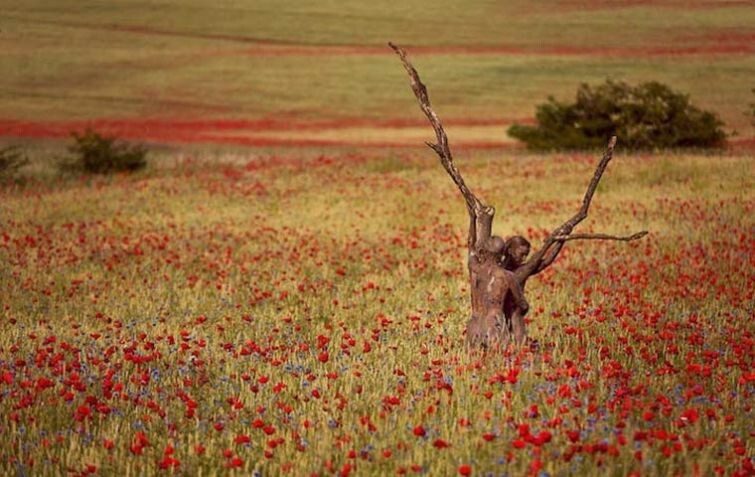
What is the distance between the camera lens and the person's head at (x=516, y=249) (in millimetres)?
7246

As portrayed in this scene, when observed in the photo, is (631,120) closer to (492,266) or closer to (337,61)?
(492,266)

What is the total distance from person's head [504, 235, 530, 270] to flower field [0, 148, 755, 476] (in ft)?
2.15

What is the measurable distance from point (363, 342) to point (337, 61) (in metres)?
48.3

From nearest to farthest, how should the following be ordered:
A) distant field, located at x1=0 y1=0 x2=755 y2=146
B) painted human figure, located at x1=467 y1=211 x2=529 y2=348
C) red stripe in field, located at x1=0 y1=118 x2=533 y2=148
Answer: painted human figure, located at x1=467 y1=211 x2=529 y2=348
red stripe in field, located at x1=0 y1=118 x2=533 y2=148
distant field, located at x1=0 y1=0 x2=755 y2=146

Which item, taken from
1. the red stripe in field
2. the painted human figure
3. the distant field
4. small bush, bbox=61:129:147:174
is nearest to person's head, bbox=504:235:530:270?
the painted human figure

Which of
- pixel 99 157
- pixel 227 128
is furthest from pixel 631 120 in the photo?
pixel 227 128

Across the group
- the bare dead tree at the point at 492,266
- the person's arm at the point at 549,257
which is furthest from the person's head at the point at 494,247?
the person's arm at the point at 549,257

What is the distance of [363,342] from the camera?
7.57 meters

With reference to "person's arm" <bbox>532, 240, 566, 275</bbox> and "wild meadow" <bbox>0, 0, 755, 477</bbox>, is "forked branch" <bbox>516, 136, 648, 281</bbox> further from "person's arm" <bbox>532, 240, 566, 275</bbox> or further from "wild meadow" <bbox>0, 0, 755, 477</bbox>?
"wild meadow" <bbox>0, 0, 755, 477</bbox>

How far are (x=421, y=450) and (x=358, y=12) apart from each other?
60.8m

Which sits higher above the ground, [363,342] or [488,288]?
[488,288]

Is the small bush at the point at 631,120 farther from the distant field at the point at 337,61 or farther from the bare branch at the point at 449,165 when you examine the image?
the bare branch at the point at 449,165

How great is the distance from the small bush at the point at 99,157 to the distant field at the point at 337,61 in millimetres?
10758

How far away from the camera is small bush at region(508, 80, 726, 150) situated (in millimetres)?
27609
